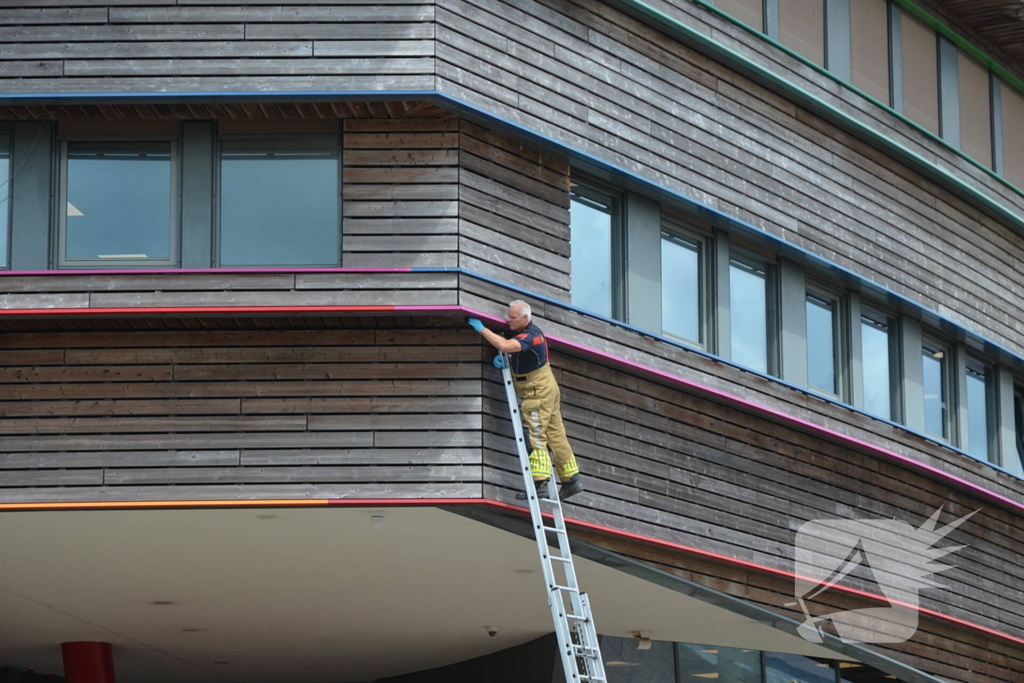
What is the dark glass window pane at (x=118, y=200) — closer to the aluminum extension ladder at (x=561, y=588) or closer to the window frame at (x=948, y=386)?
the aluminum extension ladder at (x=561, y=588)

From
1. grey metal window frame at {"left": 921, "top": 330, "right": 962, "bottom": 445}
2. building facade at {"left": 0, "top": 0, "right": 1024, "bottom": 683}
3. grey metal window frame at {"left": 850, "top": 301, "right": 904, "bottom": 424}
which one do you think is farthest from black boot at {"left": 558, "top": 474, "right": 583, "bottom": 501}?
grey metal window frame at {"left": 921, "top": 330, "right": 962, "bottom": 445}

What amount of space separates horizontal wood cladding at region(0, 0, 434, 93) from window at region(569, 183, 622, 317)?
2.62 m

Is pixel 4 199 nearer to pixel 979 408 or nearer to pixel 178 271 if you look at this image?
pixel 178 271

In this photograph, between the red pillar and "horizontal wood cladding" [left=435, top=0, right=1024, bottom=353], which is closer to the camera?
"horizontal wood cladding" [left=435, top=0, right=1024, bottom=353]

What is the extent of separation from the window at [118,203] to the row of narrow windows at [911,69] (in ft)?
23.7

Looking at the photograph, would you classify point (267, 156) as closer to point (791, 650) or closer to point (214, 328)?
point (214, 328)

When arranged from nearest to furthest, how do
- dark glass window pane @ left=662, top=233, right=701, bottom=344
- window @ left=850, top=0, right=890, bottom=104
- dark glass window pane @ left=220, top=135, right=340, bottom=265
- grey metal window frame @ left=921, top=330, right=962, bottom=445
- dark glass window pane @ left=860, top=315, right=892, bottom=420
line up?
dark glass window pane @ left=220, top=135, right=340, bottom=265 < dark glass window pane @ left=662, top=233, right=701, bottom=344 < dark glass window pane @ left=860, top=315, right=892, bottom=420 < window @ left=850, top=0, right=890, bottom=104 < grey metal window frame @ left=921, top=330, right=962, bottom=445

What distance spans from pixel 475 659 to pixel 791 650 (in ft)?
16.0

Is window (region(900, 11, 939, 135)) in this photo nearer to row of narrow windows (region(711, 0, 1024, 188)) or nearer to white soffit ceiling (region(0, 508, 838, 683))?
row of narrow windows (region(711, 0, 1024, 188))

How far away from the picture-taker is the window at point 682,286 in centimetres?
1642

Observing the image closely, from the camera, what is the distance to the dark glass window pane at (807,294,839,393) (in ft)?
59.7

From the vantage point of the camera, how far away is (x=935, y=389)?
66.0ft

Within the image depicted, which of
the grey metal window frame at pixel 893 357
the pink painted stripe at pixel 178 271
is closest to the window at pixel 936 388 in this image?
the grey metal window frame at pixel 893 357
